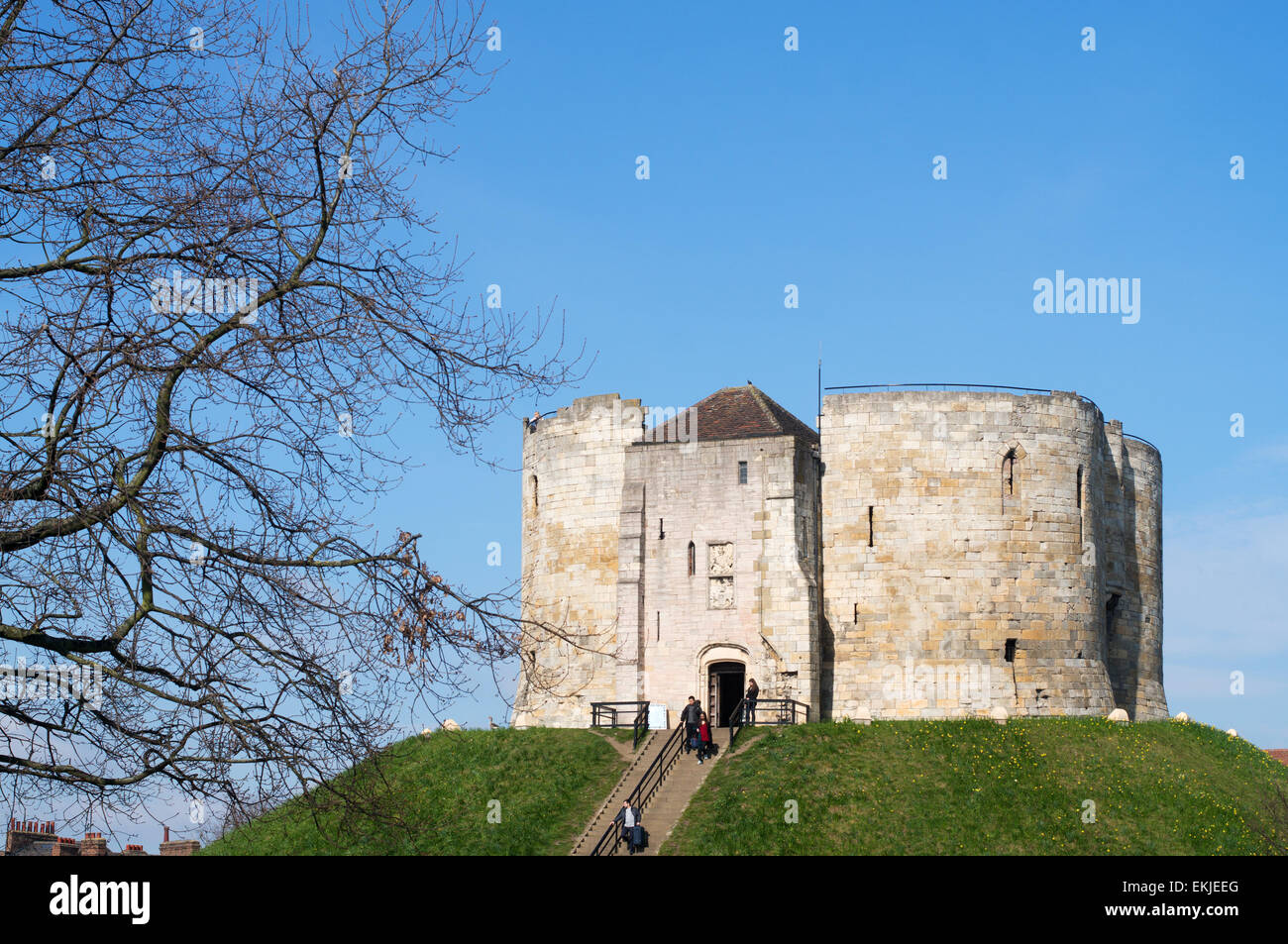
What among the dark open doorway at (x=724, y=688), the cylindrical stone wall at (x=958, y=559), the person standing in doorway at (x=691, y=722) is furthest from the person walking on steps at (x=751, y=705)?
the cylindrical stone wall at (x=958, y=559)

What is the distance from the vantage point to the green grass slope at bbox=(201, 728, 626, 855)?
1193 inches

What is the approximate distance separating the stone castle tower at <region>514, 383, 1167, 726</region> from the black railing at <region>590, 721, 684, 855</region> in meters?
3.01

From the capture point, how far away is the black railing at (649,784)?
29266 mm

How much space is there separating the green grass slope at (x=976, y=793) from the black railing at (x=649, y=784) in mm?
1130

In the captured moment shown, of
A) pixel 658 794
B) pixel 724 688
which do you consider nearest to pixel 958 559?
pixel 724 688

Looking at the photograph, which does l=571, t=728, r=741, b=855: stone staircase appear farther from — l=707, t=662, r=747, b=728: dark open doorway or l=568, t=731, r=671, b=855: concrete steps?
l=707, t=662, r=747, b=728: dark open doorway

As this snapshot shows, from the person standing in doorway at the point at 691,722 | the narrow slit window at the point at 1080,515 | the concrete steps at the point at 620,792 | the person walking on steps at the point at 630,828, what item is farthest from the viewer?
the narrow slit window at the point at 1080,515

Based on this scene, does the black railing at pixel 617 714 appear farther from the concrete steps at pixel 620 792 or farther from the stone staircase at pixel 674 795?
the stone staircase at pixel 674 795

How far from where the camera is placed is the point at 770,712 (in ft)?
123

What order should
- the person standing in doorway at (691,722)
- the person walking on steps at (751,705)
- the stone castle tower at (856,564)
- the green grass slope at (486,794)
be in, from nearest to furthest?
the green grass slope at (486,794), the person standing in doorway at (691,722), the person walking on steps at (751,705), the stone castle tower at (856,564)

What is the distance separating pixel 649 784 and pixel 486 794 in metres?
3.67

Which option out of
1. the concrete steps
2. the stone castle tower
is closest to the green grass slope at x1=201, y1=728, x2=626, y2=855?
the concrete steps

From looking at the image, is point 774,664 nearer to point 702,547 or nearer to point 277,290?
→ point 702,547
